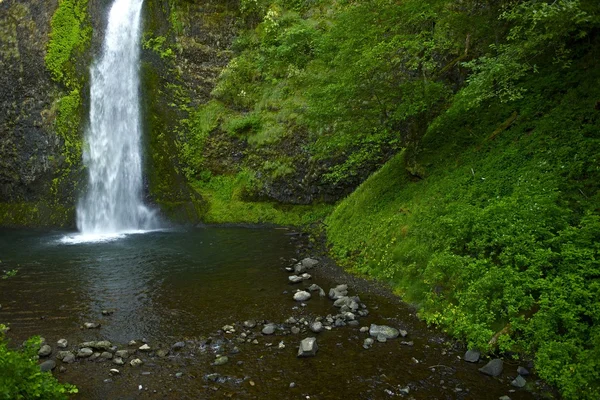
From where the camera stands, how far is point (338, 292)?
9047mm

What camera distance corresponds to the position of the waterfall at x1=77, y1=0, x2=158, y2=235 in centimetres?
1906

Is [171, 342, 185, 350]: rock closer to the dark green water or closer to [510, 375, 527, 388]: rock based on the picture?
the dark green water

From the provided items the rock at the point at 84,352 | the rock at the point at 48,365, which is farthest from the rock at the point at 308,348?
the rock at the point at 48,365

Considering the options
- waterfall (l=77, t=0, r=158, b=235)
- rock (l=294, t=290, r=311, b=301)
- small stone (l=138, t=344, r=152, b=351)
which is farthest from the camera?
waterfall (l=77, t=0, r=158, b=235)

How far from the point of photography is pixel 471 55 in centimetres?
1328

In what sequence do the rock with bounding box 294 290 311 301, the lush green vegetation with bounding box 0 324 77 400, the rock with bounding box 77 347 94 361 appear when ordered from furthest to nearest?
the rock with bounding box 294 290 311 301 → the rock with bounding box 77 347 94 361 → the lush green vegetation with bounding box 0 324 77 400

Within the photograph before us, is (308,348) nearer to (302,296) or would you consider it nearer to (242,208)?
(302,296)

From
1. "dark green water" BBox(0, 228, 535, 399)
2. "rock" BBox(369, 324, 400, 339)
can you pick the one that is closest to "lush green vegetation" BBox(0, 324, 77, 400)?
"dark green water" BBox(0, 228, 535, 399)

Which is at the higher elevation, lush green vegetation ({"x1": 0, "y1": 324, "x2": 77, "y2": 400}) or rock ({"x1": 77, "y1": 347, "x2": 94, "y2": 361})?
lush green vegetation ({"x1": 0, "y1": 324, "x2": 77, "y2": 400})

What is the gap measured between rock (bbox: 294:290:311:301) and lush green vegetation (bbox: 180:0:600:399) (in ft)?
6.33

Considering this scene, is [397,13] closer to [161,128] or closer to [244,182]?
[244,182]

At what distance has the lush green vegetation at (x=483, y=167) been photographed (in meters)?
5.90

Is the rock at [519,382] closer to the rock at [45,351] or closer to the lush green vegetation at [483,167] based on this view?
the lush green vegetation at [483,167]

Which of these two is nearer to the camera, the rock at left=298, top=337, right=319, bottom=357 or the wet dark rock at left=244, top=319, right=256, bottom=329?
the rock at left=298, top=337, right=319, bottom=357
